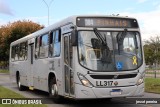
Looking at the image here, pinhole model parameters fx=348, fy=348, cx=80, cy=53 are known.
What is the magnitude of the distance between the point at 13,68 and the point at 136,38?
508 inches

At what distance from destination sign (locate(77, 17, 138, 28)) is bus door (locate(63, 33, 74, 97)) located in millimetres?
817

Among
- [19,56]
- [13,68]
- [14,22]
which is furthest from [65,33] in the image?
[14,22]

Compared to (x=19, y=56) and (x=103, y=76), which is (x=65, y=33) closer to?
(x=103, y=76)

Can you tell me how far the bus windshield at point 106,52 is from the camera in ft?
36.2

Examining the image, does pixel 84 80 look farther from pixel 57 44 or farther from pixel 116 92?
pixel 57 44

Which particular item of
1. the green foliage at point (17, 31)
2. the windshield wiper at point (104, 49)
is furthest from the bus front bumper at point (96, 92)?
the green foliage at point (17, 31)

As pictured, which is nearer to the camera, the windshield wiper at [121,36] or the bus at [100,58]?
the bus at [100,58]

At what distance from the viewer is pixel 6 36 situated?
57312 mm

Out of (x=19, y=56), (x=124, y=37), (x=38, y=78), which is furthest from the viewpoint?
(x=19, y=56)

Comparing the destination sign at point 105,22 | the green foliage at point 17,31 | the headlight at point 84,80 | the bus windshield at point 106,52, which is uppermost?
the green foliage at point 17,31

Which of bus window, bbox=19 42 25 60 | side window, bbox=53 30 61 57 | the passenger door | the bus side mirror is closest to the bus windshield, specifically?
the bus side mirror

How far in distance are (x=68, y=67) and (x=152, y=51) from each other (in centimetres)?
8052

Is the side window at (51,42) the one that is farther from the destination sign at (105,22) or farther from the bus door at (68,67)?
the destination sign at (105,22)

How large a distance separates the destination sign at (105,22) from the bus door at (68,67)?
0.82 meters
